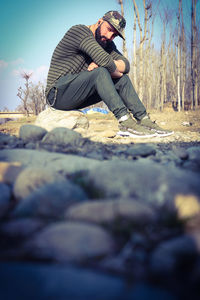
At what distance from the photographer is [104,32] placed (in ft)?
9.42

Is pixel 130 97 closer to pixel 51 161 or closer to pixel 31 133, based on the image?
pixel 31 133

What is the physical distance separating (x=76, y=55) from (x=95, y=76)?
21.7 inches

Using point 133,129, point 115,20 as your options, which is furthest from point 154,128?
point 115,20

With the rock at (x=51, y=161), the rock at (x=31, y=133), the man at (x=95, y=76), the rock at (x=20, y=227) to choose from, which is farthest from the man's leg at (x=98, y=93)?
the rock at (x=20, y=227)

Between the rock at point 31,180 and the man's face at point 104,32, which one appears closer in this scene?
the rock at point 31,180

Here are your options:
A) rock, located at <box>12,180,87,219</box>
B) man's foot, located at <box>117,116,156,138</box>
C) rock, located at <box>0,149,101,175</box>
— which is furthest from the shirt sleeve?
rock, located at <box>12,180,87,219</box>

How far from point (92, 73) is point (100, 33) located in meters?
0.68

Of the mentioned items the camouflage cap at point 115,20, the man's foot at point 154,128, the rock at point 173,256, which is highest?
the camouflage cap at point 115,20

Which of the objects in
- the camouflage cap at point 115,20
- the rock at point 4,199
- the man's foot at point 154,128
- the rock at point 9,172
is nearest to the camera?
the rock at point 4,199

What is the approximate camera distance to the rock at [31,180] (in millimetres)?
1063

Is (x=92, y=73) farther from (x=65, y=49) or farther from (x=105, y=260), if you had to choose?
(x=105, y=260)

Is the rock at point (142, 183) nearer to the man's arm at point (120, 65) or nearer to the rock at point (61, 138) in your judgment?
the rock at point (61, 138)

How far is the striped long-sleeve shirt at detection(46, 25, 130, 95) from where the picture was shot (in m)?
2.64

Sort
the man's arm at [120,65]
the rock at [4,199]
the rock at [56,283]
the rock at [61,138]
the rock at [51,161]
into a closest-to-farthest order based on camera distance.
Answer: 1. the rock at [56,283]
2. the rock at [4,199]
3. the rock at [51,161]
4. the rock at [61,138]
5. the man's arm at [120,65]
